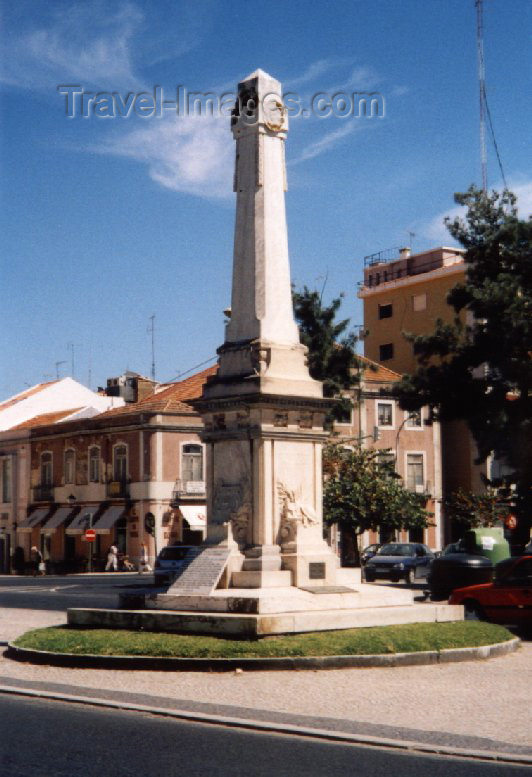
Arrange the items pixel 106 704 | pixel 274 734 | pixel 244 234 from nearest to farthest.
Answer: pixel 274 734
pixel 106 704
pixel 244 234

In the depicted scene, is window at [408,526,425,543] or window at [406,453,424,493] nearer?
window at [408,526,425,543]

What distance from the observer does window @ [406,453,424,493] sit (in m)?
58.0

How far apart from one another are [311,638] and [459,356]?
760 inches

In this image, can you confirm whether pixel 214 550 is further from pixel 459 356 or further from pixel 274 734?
pixel 459 356

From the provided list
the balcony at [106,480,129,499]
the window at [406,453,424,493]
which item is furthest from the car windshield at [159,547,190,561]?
the window at [406,453,424,493]

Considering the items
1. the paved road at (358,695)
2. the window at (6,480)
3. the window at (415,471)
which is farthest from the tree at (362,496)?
the paved road at (358,695)

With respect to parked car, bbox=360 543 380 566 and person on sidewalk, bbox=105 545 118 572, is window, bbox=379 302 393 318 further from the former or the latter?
person on sidewalk, bbox=105 545 118 572

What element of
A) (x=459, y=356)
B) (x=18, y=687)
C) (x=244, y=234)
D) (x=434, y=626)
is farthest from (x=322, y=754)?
(x=459, y=356)

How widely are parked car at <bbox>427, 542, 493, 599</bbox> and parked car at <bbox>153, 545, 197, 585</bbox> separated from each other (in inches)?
470

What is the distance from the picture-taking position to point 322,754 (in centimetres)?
909

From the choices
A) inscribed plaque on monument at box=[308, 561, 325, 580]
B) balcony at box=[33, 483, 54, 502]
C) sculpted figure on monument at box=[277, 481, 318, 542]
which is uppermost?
balcony at box=[33, 483, 54, 502]

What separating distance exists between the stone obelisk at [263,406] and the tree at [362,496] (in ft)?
79.7

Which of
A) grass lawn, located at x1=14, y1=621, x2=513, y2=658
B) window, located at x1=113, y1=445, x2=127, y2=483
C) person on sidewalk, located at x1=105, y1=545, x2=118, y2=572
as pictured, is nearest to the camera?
grass lawn, located at x1=14, y1=621, x2=513, y2=658

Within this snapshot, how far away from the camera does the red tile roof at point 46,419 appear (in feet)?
206
